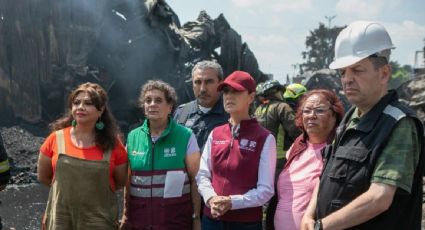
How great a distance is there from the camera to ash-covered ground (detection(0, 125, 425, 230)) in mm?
6129

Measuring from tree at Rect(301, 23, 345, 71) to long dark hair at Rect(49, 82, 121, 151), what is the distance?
4040 centimetres


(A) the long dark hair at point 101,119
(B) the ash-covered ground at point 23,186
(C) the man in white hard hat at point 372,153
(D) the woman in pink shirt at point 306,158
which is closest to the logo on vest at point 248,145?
(D) the woman in pink shirt at point 306,158

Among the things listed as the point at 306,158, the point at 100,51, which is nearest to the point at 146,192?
the point at 306,158

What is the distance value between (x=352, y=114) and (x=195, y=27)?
633 inches

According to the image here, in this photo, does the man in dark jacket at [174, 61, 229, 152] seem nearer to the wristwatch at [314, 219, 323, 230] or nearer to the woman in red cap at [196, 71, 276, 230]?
the woman in red cap at [196, 71, 276, 230]

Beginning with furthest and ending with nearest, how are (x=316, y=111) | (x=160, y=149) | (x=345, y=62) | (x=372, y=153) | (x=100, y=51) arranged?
(x=100, y=51) < (x=160, y=149) < (x=316, y=111) < (x=345, y=62) < (x=372, y=153)

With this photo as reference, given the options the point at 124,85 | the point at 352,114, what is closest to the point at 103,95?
the point at 352,114

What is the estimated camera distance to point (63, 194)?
260 cm

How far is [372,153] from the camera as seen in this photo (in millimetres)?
1729

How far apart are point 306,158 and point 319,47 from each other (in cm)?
4240

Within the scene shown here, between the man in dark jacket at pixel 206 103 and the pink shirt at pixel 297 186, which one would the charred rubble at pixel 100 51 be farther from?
the pink shirt at pixel 297 186

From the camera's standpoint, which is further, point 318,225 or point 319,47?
Result: point 319,47

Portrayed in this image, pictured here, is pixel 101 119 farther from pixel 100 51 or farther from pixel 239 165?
pixel 100 51

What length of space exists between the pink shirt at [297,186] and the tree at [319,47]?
40.3m
